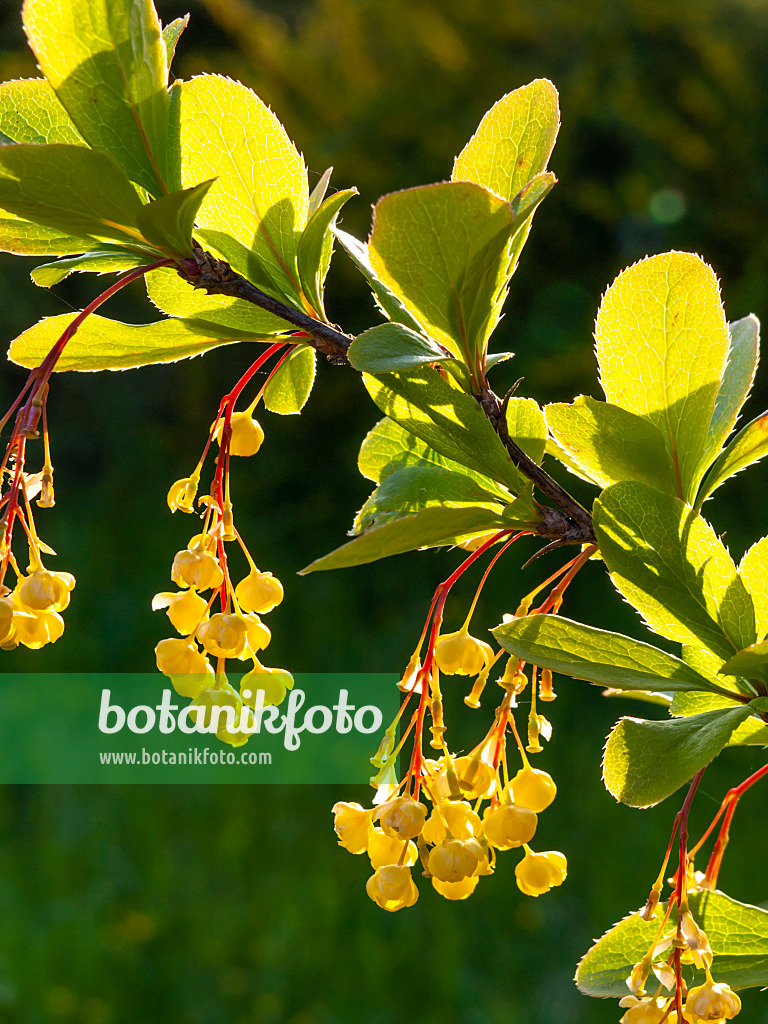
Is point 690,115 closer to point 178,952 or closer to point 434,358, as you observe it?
point 178,952

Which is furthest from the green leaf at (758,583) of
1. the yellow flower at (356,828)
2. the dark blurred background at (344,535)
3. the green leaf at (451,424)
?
the dark blurred background at (344,535)

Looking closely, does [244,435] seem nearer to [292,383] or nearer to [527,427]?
[292,383]

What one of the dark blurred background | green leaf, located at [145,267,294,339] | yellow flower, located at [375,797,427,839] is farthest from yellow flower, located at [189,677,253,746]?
the dark blurred background

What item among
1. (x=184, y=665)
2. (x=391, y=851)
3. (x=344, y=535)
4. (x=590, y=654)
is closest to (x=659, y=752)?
(x=590, y=654)

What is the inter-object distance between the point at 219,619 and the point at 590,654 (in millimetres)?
199

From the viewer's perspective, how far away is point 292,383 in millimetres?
592

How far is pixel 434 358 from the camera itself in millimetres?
428

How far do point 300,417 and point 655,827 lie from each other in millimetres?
1772

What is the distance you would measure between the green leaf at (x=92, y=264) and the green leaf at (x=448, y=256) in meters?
0.15

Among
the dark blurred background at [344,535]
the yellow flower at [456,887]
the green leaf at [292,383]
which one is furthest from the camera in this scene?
the dark blurred background at [344,535]

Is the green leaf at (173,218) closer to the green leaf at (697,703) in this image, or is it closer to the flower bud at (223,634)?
the flower bud at (223,634)

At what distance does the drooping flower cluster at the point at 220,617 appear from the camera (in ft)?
1.70

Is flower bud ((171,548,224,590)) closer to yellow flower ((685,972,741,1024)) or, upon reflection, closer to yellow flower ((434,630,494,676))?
yellow flower ((434,630,494,676))

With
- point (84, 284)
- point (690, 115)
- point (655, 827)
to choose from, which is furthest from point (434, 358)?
point (84, 284)
